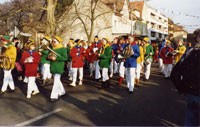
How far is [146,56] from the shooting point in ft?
37.1

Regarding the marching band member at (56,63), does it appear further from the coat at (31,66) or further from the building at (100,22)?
the building at (100,22)

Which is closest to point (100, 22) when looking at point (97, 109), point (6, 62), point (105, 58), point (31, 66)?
point (105, 58)

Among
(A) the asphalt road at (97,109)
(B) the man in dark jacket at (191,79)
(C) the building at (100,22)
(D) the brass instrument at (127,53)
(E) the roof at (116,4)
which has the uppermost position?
(E) the roof at (116,4)

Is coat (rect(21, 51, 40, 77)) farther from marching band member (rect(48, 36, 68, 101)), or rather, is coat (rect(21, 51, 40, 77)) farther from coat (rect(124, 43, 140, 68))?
coat (rect(124, 43, 140, 68))

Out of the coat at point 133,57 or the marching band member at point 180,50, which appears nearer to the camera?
the coat at point 133,57

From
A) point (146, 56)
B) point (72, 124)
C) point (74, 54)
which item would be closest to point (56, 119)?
point (72, 124)

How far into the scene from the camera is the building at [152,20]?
56594mm

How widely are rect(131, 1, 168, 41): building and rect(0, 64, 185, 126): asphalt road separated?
1774 inches

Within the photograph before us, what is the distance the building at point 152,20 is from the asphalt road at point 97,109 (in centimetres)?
4507

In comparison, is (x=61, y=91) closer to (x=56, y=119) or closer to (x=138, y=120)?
(x=56, y=119)

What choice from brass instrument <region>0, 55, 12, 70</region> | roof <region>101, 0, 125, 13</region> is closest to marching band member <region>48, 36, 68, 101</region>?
brass instrument <region>0, 55, 12, 70</region>

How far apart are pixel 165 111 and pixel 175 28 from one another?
93.6m

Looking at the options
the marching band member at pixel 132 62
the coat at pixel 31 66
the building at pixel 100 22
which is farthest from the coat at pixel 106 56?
the building at pixel 100 22

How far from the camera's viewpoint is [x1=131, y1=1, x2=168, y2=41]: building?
5659cm
